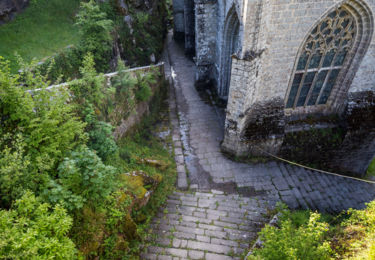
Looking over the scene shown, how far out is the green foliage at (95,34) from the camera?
29.3 ft

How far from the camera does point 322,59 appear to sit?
8.15 m

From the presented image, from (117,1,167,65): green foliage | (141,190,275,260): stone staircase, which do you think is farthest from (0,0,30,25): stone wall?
(141,190,275,260): stone staircase

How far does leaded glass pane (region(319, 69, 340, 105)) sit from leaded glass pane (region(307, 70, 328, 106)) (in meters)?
0.21

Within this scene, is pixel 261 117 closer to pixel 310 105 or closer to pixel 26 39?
pixel 310 105

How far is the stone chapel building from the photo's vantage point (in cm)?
691

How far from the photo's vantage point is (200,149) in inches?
379

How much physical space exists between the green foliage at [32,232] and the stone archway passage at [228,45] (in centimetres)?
890

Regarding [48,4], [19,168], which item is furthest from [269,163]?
[48,4]

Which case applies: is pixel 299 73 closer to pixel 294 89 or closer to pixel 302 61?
pixel 302 61

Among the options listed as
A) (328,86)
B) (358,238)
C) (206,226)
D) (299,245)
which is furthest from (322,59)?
(206,226)

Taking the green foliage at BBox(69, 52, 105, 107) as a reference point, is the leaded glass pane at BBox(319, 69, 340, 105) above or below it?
below

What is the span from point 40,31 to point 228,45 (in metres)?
8.50

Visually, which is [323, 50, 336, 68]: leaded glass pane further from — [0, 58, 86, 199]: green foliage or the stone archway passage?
[0, 58, 86, 199]: green foliage

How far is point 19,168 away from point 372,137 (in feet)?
37.8
